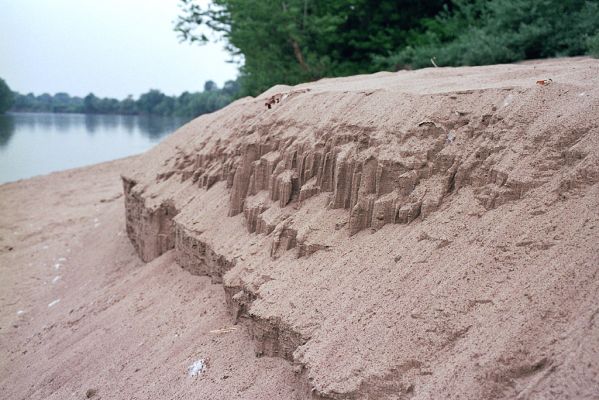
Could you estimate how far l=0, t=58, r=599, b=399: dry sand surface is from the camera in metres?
2.63

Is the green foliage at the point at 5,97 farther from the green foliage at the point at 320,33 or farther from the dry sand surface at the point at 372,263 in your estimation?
the dry sand surface at the point at 372,263

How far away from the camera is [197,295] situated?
15.8ft

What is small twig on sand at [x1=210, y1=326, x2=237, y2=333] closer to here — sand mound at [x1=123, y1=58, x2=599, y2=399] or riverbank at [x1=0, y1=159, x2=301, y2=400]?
riverbank at [x1=0, y1=159, x2=301, y2=400]

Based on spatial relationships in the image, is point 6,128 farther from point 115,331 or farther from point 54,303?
point 115,331

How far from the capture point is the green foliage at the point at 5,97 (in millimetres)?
25312

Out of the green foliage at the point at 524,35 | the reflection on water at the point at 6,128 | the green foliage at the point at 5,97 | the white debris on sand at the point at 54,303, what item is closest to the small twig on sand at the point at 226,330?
the white debris on sand at the point at 54,303

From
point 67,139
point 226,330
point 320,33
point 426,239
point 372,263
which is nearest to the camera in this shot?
point 426,239

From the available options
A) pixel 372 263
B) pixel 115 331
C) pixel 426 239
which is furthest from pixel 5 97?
pixel 426 239

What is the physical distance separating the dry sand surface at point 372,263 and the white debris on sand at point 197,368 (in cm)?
5

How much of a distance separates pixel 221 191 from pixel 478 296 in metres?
3.35

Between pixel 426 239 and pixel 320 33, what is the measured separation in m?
9.98

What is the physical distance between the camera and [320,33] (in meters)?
12.4

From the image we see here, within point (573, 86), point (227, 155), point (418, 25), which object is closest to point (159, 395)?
point (227, 155)

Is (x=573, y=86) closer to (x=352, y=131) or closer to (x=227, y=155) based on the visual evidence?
(x=352, y=131)
